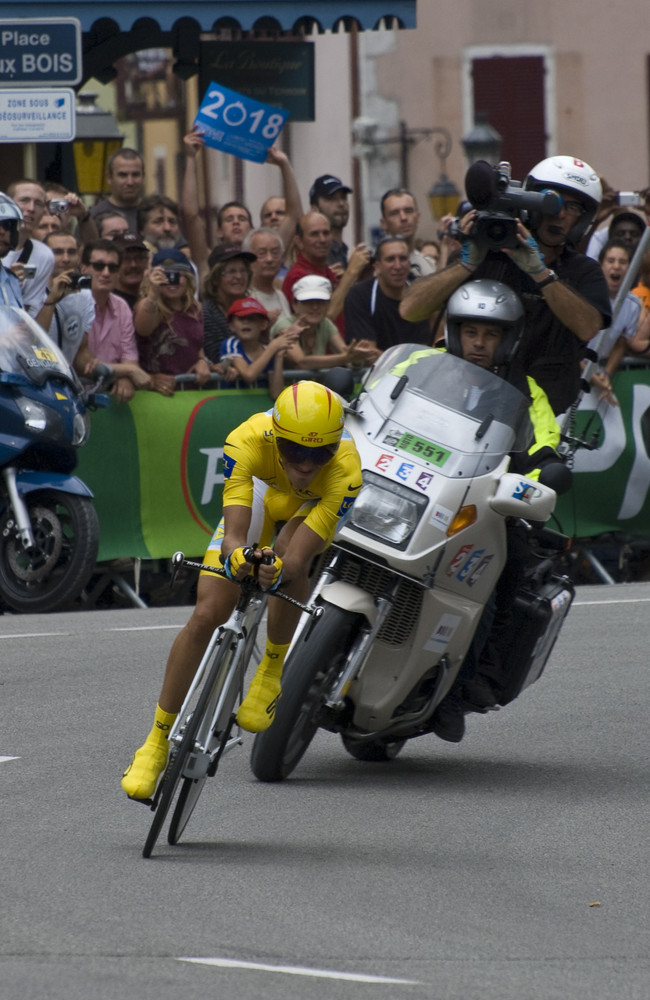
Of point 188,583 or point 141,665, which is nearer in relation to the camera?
point 141,665

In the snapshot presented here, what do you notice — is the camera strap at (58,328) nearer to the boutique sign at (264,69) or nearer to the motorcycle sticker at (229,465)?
the boutique sign at (264,69)

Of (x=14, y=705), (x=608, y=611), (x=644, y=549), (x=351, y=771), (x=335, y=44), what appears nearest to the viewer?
(x=351, y=771)

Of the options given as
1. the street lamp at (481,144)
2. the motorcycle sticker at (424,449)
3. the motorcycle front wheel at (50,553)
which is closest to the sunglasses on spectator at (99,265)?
the motorcycle front wheel at (50,553)

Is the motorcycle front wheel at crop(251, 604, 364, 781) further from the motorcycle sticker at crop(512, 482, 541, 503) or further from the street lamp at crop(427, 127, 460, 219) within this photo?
the street lamp at crop(427, 127, 460, 219)

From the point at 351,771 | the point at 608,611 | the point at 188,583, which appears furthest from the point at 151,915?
the point at 188,583

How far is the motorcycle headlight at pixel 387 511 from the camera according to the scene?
7336 millimetres

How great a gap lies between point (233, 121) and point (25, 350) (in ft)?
11.0

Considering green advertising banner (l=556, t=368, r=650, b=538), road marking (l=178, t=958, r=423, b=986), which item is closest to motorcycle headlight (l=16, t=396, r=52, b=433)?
green advertising banner (l=556, t=368, r=650, b=538)

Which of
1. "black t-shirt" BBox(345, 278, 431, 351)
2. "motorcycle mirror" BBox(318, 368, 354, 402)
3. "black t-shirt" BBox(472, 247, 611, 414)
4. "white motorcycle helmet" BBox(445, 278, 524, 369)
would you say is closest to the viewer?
"motorcycle mirror" BBox(318, 368, 354, 402)

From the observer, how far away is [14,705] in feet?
29.6

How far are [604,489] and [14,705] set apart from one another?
5.59m

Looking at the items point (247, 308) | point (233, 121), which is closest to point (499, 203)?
point (247, 308)

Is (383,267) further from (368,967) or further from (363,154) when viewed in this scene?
(363,154)

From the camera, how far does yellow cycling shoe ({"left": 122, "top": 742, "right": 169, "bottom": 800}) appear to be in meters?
6.41
